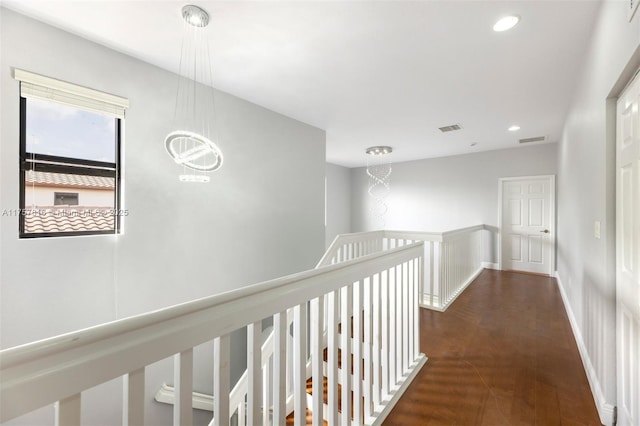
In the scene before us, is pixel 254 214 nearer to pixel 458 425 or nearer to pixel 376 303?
pixel 376 303

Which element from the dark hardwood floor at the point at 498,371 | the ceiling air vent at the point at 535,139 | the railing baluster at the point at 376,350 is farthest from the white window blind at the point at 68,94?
the ceiling air vent at the point at 535,139

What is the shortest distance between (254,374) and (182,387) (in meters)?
0.25

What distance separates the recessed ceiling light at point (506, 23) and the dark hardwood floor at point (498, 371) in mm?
2557

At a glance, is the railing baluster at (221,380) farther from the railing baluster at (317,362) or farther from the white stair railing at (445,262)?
the white stair railing at (445,262)

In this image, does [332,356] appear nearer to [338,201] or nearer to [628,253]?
[628,253]

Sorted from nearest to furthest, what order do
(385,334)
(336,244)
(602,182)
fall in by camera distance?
(602,182)
(385,334)
(336,244)

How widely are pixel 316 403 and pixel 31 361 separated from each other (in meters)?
1.05

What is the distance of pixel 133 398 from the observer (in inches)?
26.3

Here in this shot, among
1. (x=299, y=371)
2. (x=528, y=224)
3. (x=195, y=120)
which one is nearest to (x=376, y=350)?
(x=299, y=371)

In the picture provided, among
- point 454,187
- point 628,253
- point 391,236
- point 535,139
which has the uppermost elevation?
point 535,139

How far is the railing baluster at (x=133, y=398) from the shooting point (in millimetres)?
654

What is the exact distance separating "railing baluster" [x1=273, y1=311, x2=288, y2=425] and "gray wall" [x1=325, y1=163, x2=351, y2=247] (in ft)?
19.9

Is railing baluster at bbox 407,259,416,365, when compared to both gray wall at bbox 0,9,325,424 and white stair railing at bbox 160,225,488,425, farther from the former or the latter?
gray wall at bbox 0,9,325,424

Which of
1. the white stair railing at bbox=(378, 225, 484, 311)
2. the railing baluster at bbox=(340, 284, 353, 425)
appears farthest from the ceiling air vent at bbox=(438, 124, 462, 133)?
the railing baluster at bbox=(340, 284, 353, 425)
